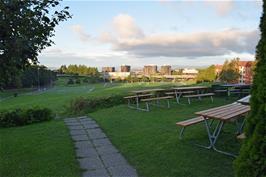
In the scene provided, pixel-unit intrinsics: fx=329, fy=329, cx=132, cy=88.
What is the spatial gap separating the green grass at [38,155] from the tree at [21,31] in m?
1.67

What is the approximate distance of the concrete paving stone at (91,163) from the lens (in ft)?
18.4

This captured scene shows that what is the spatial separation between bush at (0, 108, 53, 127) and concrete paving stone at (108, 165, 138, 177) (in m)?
7.87

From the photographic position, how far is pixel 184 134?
773 cm

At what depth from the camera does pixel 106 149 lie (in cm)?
694

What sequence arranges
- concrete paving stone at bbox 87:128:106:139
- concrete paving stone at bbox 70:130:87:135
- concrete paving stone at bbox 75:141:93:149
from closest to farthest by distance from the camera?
concrete paving stone at bbox 75:141:93:149, concrete paving stone at bbox 87:128:106:139, concrete paving stone at bbox 70:130:87:135

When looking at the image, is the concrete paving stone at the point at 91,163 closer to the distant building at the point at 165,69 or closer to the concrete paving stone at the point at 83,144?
the concrete paving stone at the point at 83,144

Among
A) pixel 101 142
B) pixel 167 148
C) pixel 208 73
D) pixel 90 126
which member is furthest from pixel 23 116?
pixel 208 73

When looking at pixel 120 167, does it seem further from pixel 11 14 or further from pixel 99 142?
pixel 11 14

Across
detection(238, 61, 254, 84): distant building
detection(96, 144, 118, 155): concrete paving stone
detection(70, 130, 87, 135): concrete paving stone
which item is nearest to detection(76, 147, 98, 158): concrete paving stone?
detection(96, 144, 118, 155): concrete paving stone

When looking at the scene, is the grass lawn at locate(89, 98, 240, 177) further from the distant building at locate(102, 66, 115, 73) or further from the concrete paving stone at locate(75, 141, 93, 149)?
the distant building at locate(102, 66, 115, 73)

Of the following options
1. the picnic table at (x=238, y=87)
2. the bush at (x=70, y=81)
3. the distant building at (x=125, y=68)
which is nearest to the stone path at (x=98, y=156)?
the picnic table at (x=238, y=87)

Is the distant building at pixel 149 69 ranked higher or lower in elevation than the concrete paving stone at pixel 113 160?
higher

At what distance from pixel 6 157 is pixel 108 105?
9.38m

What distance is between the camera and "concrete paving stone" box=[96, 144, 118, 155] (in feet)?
21.9
